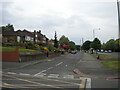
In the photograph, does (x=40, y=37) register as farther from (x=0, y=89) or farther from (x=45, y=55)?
(x=0, y=89)

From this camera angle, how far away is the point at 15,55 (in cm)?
2494

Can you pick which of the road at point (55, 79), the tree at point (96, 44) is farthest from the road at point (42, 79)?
the tree at point (96, 44)

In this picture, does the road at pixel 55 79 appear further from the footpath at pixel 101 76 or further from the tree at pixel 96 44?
the tree at pixel 96 44

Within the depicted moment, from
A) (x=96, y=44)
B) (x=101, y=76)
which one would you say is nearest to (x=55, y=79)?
(x=101, y=76)

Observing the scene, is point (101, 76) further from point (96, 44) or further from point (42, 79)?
point (96, 44)

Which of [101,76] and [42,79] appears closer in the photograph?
[42,79]

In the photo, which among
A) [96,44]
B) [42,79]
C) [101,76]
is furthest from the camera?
[96,44]

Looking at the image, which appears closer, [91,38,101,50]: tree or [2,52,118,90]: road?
[2,52,118,90]: road

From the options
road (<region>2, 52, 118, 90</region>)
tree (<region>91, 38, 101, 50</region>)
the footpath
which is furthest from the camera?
tree (<region>91, 38, 101, 50</region>)

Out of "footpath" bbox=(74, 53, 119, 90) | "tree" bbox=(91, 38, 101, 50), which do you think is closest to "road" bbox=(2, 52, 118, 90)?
"footpath" bbox=(74, 53, 119, 90)

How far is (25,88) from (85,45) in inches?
5674

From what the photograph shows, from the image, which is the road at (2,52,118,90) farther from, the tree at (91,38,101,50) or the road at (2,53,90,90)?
the tree at (91,38,101,50)

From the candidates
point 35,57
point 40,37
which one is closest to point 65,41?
point 40,37

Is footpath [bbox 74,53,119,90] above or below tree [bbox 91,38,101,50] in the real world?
below
